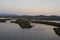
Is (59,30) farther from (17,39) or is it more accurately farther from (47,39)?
(17,39)

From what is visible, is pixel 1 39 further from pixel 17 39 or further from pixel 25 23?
pixel 25 23

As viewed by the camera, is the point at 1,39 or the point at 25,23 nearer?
the point at 1,39

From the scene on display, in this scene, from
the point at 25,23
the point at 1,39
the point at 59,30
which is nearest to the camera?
the point at 1,39

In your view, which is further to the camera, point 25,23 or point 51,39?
point 25,23

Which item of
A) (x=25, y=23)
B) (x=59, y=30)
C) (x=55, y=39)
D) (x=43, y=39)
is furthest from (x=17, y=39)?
(x=25, y=23)

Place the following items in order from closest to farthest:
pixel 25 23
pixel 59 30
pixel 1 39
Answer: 1. pixel 1 39
2. pixel 59 30
3. pixel 25 23

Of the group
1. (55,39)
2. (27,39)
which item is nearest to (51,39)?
(55,39)

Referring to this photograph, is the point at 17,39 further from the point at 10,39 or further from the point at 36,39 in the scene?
the point at 36,39
